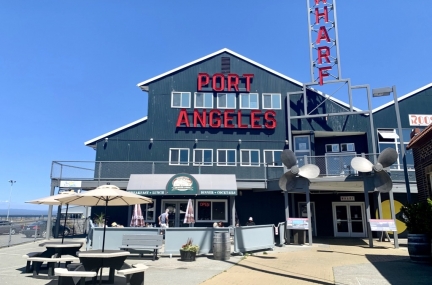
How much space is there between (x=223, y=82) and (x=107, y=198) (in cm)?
1477

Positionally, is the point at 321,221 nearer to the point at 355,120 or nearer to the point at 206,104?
the point at 355,120

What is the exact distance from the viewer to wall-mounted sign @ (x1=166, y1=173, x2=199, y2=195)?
17.5 metres

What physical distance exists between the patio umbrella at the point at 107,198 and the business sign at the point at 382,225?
34.6 feet

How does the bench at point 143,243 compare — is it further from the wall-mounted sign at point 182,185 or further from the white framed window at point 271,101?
the white framed window at point 271,101

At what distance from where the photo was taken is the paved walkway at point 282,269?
8438mm

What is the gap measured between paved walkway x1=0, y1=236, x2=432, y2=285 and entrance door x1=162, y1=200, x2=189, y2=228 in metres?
8.50

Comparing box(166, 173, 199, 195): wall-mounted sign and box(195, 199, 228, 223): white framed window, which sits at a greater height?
box(166, 173, 199, 195): wall-mounted sign

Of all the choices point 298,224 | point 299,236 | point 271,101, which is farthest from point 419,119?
point 299,236

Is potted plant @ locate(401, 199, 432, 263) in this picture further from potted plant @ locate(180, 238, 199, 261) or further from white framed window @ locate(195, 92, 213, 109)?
white framed window @ locate(195, 92, 213, 109)

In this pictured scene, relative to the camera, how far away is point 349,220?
21281 millimetres

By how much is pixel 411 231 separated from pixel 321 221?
10.3 metres

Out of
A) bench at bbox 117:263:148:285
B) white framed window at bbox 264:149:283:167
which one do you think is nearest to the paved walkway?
bench at bbox 117:263:148:285

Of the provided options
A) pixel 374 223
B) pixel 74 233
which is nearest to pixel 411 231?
pixel 374 223

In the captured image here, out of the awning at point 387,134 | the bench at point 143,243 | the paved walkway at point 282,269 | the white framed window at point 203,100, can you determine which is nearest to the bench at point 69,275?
the paved walkway at point 282,269
